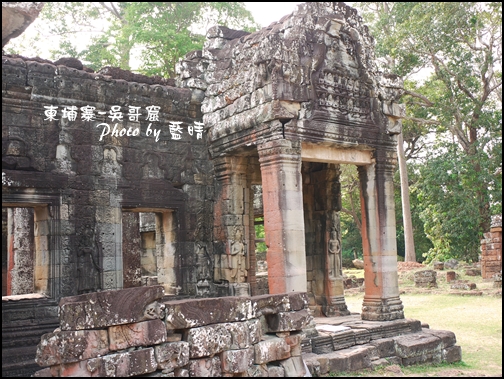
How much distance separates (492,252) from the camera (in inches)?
752

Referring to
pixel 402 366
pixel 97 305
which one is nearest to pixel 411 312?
pixel 402 366

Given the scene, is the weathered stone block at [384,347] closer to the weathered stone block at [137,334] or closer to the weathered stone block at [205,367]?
the weathered stone block at [205,367]

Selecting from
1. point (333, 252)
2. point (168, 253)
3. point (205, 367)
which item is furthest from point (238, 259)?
point (205, 367)

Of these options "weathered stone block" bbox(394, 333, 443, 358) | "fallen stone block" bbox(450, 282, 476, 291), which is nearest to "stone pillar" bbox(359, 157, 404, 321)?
"weathered stone block" bbox(394, 333, 443, 358)

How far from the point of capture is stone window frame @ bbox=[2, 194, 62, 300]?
8188 mm

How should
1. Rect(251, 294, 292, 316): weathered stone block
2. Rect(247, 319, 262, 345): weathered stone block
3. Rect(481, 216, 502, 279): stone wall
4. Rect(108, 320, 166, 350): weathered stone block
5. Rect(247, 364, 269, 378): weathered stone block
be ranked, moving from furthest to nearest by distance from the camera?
Rect(481, 216, 502, 279): stone wall → Rect(251, 294, 292, 316): weathered stone block → Rect(247, 319, 262, 345): weathered stone block → Rect(247, 364, 269, 378): weathered stone block → Rect(108, 320, 166, 350): weathered stone block

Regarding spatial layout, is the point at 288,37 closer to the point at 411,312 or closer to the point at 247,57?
the point at 247,57

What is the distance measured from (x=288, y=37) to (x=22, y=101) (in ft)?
14.0

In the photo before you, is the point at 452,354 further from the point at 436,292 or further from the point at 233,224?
the point at 436,292

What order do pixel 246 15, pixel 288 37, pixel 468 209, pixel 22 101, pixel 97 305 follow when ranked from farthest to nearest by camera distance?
1. pixel 468 209
2. pixel 246 15
3. pixel 288 37
4. pixel 22 101
5. pixel 97 305

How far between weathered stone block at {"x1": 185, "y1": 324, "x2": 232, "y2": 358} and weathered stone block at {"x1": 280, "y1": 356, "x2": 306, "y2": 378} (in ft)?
2.72

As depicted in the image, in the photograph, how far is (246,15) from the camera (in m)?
21.1

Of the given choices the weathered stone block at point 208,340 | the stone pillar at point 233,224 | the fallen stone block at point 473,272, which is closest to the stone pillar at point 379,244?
the stone pillar at point 233,224

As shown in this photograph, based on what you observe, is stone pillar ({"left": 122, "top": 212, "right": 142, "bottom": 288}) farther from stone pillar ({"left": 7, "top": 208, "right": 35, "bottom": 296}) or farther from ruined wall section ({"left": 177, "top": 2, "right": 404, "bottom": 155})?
ruined wall section ({"left": 177, "top": 2, "right": 404, "bottom": 155})
